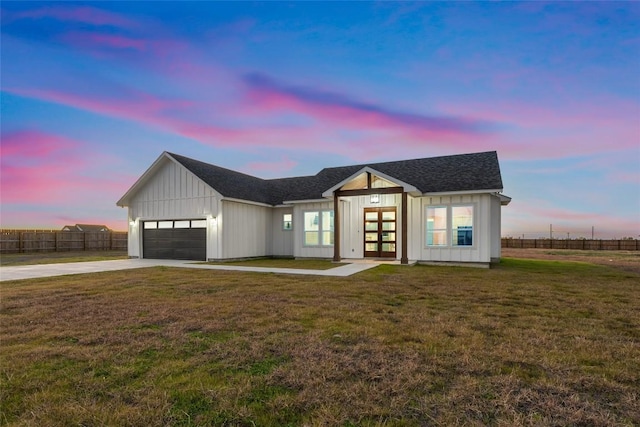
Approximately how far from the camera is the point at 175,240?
1645 cm

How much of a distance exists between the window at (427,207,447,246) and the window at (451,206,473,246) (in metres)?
0.32

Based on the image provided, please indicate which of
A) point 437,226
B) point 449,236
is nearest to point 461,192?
point 437,226

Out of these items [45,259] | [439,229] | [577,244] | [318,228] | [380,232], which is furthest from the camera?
[577,244]

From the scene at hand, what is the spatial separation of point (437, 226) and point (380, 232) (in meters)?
2.62

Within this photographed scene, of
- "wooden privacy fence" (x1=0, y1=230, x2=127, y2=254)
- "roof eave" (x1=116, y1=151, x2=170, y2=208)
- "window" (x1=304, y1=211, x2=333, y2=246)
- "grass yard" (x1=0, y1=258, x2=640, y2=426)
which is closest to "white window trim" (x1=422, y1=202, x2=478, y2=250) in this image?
"window" (x1=304, y1=211, x2=333, y2=246)

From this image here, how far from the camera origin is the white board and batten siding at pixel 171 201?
15242mm

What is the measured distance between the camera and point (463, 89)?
13.6 m

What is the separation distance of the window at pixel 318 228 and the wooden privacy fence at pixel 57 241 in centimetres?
2082

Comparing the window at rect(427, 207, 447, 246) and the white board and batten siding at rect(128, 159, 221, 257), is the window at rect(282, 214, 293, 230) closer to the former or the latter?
the white board and batten siding at rect(128, 159, 221, 257)

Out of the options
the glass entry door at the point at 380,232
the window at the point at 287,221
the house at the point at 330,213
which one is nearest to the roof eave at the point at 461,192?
the house at the point at 330,213

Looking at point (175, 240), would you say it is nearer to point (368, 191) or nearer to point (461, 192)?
point (368, 191)

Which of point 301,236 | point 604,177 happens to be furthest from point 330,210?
point 604,177

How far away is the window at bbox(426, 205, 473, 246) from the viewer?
506 inches

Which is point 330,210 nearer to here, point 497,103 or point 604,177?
point 497,103
